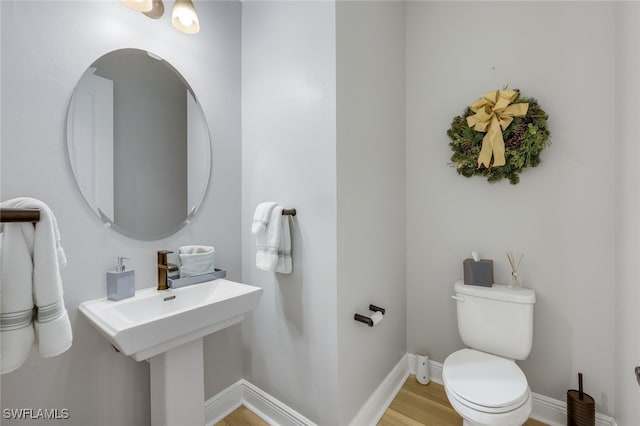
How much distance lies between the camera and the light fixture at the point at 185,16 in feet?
4.16

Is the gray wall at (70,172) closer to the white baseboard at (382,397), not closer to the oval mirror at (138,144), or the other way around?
the oval mirror at (138,144)

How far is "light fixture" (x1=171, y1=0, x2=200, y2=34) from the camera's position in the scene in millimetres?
1267

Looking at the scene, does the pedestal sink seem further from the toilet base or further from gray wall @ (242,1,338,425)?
the toilet base

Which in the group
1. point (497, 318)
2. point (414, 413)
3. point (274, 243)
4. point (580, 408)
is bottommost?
point (414, 413)

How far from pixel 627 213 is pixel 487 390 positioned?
100 cm

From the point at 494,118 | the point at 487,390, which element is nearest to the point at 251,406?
the point at 487,390

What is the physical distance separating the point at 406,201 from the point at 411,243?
1.04 feet

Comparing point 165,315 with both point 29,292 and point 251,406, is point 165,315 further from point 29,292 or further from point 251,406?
point 251,406

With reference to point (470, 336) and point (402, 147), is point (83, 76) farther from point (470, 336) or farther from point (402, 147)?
point (470, 336)

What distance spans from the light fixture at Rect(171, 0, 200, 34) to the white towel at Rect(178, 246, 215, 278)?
110 centimetres

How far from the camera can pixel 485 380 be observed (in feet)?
4.33

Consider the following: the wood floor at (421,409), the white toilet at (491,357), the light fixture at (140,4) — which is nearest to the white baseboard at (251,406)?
the wood floor at (421,409)

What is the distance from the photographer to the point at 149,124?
1.42 meters

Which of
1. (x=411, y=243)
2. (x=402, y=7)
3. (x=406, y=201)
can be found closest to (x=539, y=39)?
(x=402, y=7)
